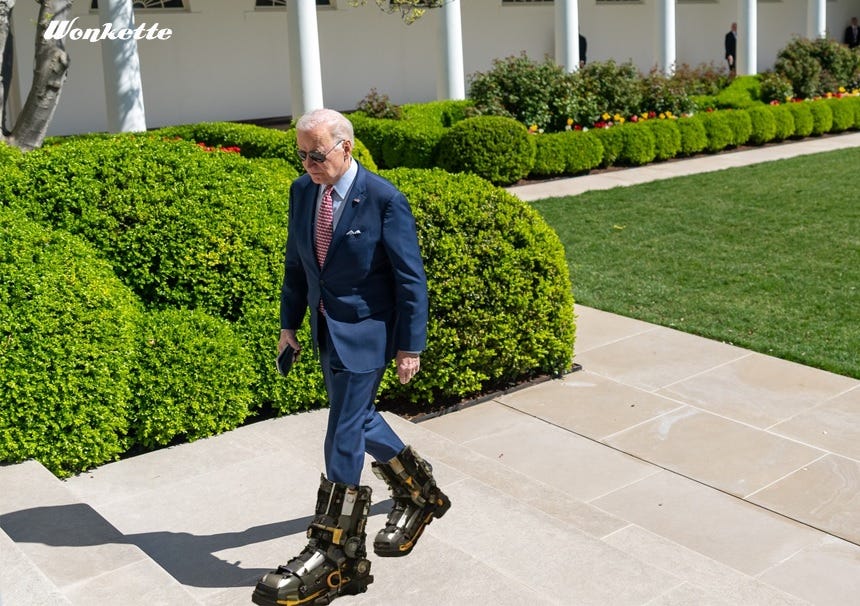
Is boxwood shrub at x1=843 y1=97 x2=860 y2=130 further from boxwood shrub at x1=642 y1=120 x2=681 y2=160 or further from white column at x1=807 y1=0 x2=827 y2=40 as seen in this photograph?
white column at x1=807 y1=0 x2=827 y2=40

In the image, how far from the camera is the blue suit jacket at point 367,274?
3764mm

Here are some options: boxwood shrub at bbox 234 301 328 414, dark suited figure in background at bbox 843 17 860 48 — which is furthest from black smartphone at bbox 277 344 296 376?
dark suited figure in background at bbox 843 17 860 48

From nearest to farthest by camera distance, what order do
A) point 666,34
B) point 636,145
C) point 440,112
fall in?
point 636,145 < point 440,112 < point 666,34

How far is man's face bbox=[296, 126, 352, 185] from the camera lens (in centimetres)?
362

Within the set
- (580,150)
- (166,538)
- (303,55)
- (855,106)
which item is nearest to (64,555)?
(166,538)

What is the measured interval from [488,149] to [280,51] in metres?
10.2

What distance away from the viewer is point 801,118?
59.8ft

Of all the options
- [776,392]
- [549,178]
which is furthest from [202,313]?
[549,178]

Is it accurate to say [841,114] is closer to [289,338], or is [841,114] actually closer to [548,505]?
[548,505]

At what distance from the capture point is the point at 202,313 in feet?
18.5

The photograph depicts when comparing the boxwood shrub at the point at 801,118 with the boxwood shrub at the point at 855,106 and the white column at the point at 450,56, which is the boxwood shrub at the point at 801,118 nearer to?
the boxwood shrub at the point at 855,106

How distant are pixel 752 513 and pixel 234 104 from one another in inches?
Result: 744

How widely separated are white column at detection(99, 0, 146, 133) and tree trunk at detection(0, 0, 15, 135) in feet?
Result: 14.0

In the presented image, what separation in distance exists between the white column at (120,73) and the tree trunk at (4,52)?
4254 millimetres
